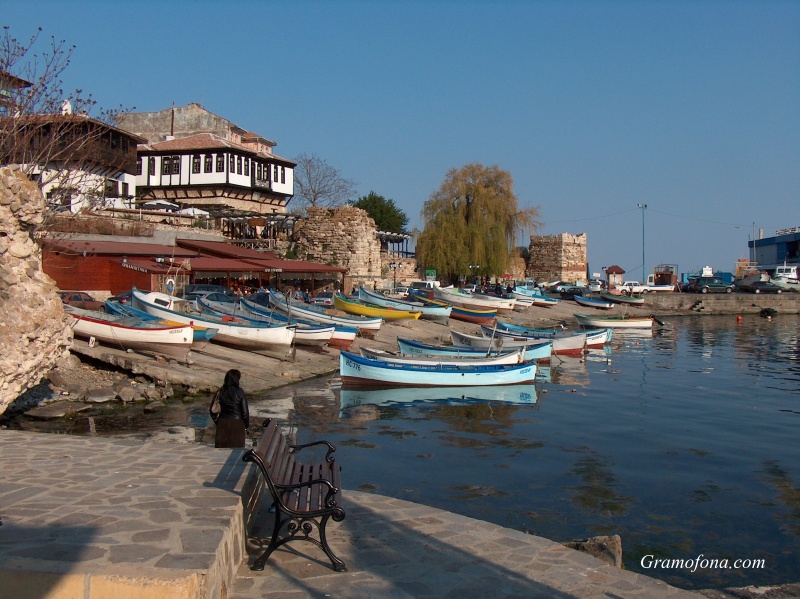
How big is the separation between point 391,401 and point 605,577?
14.0m

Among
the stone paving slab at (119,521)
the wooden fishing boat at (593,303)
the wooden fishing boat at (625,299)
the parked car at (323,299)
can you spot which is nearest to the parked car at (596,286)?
the wooden fishing boat at (625,299)

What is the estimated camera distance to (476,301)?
49.1 metres

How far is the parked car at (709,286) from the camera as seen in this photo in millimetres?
69250

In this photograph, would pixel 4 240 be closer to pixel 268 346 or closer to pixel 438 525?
pixel 438 525

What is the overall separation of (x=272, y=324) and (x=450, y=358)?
6.87 meters

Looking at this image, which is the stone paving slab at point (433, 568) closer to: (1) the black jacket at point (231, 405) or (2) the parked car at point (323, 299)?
(1) the black jacket at point (231, 405)

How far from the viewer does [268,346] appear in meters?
25.3

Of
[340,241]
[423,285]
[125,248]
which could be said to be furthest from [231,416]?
[423,285]

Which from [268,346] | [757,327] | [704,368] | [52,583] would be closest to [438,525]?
[52,583]

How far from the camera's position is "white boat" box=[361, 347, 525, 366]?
2178cm

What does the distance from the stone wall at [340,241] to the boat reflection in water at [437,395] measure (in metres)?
29.3

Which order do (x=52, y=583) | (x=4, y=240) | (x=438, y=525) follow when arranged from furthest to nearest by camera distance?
1. (x=4, y=240)
2. (x=438, y=525)
3. (x=52, y=583)

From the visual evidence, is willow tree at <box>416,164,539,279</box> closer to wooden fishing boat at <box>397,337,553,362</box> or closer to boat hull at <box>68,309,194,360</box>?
wooden fishing boat at <box>397,337,553,362</box>

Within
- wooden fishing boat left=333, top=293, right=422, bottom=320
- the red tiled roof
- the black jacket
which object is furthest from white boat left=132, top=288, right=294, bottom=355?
the black jacket
